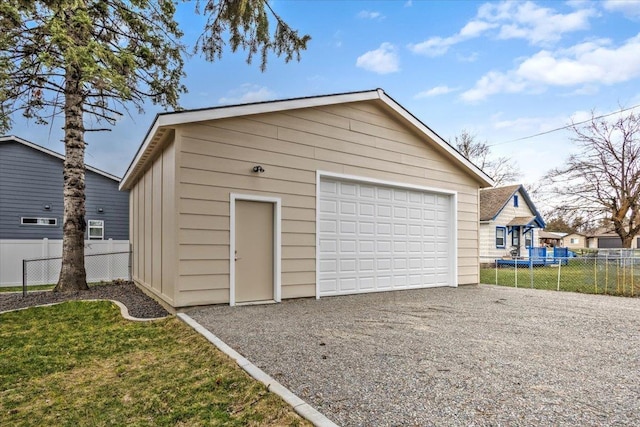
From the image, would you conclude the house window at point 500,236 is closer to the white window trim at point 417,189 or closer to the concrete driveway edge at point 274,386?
the white window trim at point 417,189

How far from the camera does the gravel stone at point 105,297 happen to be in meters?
6.53

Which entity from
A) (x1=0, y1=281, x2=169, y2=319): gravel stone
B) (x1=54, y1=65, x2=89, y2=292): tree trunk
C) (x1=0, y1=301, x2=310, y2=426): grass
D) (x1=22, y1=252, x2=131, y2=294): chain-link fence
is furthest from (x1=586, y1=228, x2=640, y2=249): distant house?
(x1=0, y1=301, x2=310, y2=426): grass

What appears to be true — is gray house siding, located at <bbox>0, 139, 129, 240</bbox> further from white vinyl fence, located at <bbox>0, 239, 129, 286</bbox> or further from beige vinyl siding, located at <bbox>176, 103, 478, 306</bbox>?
beige vinyl siding, located at <bbox>176, 103, 478, 306</bbox>

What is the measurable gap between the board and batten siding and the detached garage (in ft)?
0.07

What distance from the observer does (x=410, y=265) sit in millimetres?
9117

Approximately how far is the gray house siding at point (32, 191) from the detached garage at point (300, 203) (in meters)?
8.03

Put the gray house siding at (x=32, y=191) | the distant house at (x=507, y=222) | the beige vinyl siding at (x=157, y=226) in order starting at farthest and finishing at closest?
the distant house at (x=507, y=222) → the gray house siding at (x=32, y=191) → the beige vinyl siding at (x=157, y=226)

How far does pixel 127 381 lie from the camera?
11.0 ft

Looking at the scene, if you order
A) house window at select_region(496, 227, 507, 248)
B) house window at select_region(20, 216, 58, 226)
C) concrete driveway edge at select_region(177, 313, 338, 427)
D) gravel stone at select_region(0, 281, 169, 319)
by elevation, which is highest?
house window at select_region(20, 216, 58, 226)

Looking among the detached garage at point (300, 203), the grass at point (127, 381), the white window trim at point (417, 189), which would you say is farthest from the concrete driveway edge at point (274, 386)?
the white window trim at point (417, 189)

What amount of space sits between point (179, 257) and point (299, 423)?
4114mm

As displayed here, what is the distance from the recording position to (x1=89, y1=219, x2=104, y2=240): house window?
16453mm

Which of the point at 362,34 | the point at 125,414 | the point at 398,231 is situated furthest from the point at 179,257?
the point at 362,34

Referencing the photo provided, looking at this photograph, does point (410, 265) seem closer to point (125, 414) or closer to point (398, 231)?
point (398, 231)
